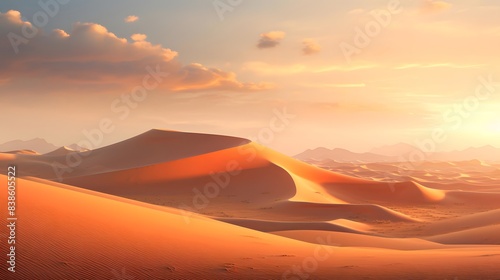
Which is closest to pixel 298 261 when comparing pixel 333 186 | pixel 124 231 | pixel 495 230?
pixel 124 231

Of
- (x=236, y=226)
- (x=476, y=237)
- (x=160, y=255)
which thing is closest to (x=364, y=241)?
(x=476, y=237)

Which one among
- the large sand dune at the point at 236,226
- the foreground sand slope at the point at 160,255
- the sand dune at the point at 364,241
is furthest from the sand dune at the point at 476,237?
the foreground sand slope at the point at 160,255

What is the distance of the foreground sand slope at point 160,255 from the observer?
8281 mm

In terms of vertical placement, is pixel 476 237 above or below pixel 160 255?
above

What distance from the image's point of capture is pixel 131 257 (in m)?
9.00

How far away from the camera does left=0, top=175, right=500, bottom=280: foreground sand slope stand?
27.2 ft

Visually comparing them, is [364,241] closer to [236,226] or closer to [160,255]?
[236,226]

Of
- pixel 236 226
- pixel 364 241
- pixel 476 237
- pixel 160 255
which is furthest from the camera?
pixel 476 237

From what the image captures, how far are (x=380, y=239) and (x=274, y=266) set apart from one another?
33.7 ft

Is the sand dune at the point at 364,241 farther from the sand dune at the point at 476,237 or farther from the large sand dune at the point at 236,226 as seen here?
the sand dune at the point at 476,237

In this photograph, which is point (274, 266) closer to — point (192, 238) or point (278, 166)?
point (192, 238)

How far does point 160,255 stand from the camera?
30.9 ft

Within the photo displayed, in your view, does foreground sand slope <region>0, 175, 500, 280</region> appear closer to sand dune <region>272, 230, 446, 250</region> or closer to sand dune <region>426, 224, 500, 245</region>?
sand dune <region>272, 230, 446, 250</region>

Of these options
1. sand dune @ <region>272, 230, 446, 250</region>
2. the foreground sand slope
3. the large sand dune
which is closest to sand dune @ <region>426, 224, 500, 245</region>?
the large sand dune
